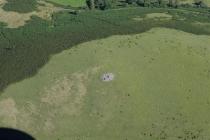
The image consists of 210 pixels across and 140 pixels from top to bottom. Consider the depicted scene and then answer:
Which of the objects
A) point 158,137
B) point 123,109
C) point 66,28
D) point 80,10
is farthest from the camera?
point 80,10

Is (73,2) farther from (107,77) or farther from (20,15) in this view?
(107,77)

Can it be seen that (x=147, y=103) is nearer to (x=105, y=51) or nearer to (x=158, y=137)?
(x=158, y=137)

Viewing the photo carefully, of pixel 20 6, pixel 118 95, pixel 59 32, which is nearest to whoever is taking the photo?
pixel 118 95

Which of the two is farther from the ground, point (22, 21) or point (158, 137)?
A: point (22, 21)

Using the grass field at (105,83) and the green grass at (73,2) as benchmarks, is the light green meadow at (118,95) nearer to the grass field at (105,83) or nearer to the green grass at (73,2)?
the grass field at (105,83)

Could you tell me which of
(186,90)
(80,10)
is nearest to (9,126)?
(186,90)

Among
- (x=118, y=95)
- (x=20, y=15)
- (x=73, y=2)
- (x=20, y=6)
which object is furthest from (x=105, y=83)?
(x=73, y=2)

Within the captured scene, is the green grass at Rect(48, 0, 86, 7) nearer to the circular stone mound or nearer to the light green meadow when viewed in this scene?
the light green meadow

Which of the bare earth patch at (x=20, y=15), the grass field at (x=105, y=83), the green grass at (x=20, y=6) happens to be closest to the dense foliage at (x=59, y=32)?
the grass field at (x=105, y=83)
